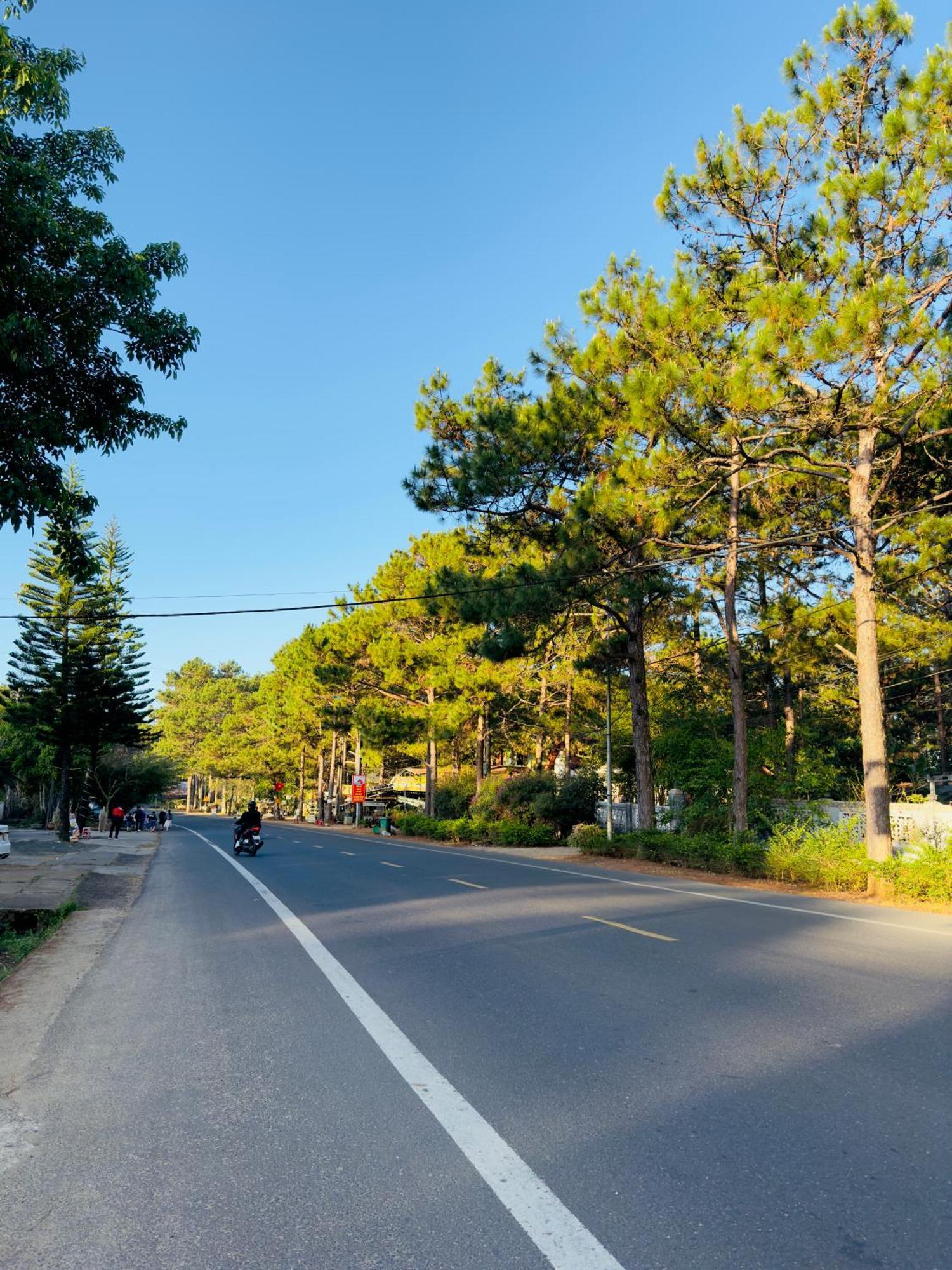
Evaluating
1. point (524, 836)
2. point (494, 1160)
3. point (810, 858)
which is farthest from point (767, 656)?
point (494, 1160)

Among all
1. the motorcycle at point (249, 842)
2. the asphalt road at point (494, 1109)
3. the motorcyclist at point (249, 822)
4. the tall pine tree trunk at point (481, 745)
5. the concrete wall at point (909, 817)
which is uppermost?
the tall pine tree trunk at point (481, 745)

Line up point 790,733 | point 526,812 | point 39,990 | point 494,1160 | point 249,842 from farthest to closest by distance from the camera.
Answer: point 526,812 → point 790,733 → point 249,842 → point 39,990 → point 494,1160

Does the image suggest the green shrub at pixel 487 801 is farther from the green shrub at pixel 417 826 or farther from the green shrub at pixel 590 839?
the green shrub at pixel 590 839

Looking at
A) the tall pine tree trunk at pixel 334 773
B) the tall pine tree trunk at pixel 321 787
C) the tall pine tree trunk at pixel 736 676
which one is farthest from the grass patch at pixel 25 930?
the tall pine tree trunk at pixel 321 787

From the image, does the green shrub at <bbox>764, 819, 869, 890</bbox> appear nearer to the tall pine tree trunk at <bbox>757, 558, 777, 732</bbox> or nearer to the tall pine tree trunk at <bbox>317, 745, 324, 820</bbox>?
the tall pine tree trunk at <bbox>757, 558, 777, 732</bbox>

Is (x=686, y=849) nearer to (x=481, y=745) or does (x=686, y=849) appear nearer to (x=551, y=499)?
(x=551, y=499)

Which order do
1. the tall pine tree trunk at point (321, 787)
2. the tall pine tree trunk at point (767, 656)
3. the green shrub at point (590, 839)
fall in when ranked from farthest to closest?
the tall pine tree trunk at point (321, 787) < the tall pine tree trunk at point (767, 656) < the green shrub at point (590, 839)

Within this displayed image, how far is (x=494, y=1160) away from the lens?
3967mm

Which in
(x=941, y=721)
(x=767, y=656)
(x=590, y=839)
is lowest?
(x=590, y=839)

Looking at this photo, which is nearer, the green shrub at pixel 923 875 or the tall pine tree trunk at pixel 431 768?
the green shrub at pixel 923 875

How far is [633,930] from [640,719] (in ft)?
57.0

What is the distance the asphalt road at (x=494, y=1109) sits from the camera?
3.30 m

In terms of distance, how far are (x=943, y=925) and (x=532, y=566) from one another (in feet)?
46.0

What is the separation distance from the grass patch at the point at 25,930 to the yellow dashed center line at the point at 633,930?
655 centimetres
